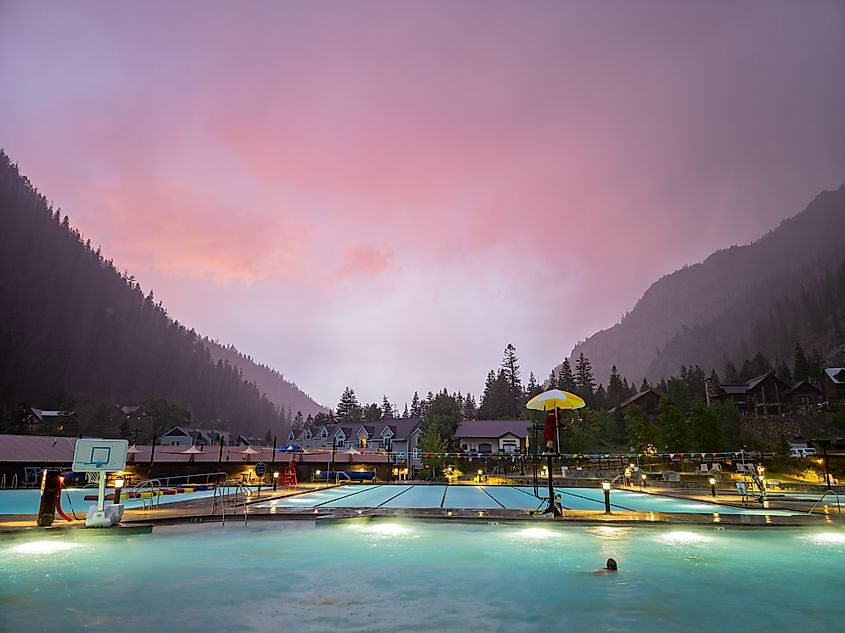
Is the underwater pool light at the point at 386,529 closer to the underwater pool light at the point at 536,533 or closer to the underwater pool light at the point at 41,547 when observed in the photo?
the underwater pool light at the point at 536,533

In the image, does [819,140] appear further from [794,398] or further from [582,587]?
[582,587]

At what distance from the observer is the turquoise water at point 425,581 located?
5516 mm

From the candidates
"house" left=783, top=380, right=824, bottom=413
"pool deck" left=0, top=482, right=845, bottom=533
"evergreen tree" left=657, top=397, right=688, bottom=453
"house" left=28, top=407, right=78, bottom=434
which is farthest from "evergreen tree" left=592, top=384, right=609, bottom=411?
"house" left=28, top=407, right=78, bottom=434

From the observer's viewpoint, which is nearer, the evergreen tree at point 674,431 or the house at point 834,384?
the evergreen tree at point 674,431

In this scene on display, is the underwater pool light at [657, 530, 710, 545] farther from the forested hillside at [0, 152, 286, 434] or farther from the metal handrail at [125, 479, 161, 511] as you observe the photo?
the forested hillside at [0, 152, 286, 434]

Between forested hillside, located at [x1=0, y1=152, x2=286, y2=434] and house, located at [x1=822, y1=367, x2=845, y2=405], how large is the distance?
131128mm

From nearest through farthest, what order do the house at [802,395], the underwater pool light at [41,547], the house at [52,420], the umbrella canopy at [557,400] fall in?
the underwater pool light at [41,547], the umbrella canopy at [557,400], the house at [52,420], the house at [802,395]

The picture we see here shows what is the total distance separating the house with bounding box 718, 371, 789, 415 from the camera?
82938 millimetres

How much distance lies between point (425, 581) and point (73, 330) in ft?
491

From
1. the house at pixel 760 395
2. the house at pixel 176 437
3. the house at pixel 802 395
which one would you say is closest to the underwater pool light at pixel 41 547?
the house at pixel 176 437

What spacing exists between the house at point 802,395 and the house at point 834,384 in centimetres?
105

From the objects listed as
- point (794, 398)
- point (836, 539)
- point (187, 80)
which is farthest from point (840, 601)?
point (794, 398)

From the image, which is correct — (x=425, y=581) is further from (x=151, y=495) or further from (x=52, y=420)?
(x=52, y=420)

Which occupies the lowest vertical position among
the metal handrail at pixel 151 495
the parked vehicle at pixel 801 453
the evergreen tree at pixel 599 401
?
the metal handrail at pixel 151 495
